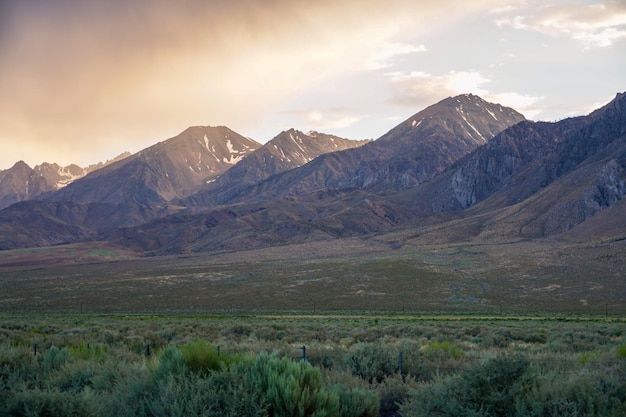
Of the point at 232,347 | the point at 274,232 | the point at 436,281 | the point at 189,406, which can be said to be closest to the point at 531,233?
the point at 436,281

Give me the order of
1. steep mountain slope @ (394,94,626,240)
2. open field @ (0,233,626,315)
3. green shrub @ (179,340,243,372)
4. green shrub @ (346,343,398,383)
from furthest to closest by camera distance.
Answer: steep mountain slope @ (394,94,626,240)
open field @ (0,233,626,315)
green shrub @ (346,343,398,383)
green shrub @ (179,340,243,372)

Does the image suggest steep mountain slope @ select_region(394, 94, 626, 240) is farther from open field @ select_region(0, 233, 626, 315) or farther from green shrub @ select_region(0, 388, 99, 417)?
green shrub @ select_region(0, 388, 99, 417)

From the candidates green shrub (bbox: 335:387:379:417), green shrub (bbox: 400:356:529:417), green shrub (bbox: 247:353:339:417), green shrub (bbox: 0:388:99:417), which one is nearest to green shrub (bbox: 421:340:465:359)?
green shrub (bbox: 335:387:379:417)

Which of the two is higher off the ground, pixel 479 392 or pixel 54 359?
pixel 54 359

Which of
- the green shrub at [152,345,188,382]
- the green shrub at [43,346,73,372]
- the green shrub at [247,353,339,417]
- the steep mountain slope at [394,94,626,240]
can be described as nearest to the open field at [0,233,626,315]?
the steep mountain slope at [394,94,626,240]

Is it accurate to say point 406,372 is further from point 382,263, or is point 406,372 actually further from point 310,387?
point 382,263

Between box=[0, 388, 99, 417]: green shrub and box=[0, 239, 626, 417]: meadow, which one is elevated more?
box=[0, 388, 99, 417]: green shrub

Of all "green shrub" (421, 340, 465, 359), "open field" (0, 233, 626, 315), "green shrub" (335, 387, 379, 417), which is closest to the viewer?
"green shrub" (335, 387, 379, 417)

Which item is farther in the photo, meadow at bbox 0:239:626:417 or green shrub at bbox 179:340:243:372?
green shrub at bbox 179:340:243:372

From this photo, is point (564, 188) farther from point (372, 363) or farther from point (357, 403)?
point (357, 403)

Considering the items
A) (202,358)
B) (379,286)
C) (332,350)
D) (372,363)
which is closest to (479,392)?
(202,358)

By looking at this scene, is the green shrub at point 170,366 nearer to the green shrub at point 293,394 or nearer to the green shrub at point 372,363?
the green shrub at point 293,394

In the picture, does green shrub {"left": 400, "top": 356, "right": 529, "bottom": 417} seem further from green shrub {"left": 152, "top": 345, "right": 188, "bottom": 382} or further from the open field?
the open field

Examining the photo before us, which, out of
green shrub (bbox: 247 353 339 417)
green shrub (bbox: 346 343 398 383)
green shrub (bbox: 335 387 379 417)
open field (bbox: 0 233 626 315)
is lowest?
open field (bbox: 0 233 626 315)
